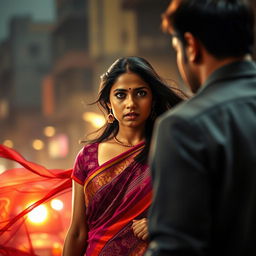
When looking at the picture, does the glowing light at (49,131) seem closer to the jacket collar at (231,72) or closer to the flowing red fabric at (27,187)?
the flowing red fabric at (27,187)

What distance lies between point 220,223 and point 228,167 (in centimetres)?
14

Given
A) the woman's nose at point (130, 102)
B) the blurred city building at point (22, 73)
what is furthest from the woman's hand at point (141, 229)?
the blurred city building at point (22, 73)

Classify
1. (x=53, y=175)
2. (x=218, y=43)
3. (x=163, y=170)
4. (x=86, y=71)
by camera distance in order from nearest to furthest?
(x=163, y=170), (x=218, y=43), (x=53, y=175), (x=86, y=71)

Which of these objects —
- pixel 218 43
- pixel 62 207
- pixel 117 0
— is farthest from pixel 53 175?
pixel 117 0

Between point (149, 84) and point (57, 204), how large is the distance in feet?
3.44

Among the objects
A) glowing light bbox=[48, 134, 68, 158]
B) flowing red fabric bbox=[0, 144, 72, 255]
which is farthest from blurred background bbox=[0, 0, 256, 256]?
flowing red fabric bbox=[0, 144, 72, 255]

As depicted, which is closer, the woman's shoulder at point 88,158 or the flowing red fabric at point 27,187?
the woman's shoulder at point 88,158

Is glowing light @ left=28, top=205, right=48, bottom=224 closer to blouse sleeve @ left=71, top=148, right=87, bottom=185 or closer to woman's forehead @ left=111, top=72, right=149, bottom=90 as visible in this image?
blouse sleeve @ left=71, top=148, right=87, bottom=185

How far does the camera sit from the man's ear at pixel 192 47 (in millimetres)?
2035

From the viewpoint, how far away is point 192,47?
6.69ft

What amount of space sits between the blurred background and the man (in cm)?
2774

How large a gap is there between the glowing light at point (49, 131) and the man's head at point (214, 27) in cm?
7550

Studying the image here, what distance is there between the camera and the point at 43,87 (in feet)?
285

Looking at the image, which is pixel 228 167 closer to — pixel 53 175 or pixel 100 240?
pixel 100 240
